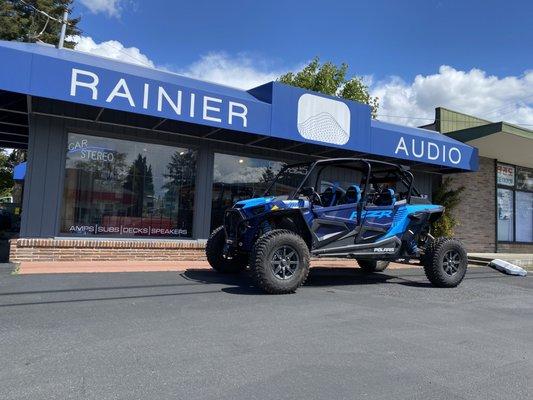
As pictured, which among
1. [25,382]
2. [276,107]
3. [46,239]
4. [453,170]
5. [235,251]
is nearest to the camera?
[25,382]

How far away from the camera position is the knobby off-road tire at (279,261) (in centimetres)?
741

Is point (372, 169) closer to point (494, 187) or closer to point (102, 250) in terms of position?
point (102, 250)

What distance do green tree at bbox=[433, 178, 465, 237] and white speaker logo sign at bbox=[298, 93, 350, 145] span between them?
6088 mm

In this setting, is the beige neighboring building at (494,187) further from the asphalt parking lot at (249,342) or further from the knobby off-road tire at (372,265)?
the asphalt parking lot at (249,342)

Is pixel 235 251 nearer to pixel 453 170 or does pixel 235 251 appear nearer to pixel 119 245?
pixel 119 245

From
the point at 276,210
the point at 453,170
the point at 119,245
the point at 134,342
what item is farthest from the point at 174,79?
the point at 453,170

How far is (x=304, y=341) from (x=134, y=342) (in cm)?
169

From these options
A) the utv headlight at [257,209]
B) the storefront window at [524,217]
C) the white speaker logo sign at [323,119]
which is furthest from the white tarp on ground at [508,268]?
the utv headlight at [257,209]

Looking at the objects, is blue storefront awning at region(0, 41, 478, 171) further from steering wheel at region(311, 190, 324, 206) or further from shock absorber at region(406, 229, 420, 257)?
shock absorber at region(406, 229, 420, 257)

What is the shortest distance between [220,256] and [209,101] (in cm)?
344

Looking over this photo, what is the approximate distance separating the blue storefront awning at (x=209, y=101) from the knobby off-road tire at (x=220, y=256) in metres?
2.68

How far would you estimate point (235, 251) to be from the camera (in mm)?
8625

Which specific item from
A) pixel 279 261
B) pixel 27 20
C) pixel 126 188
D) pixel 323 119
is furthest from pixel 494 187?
pixel 27 20

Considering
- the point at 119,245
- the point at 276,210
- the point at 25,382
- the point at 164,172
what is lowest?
the point at 25,382
